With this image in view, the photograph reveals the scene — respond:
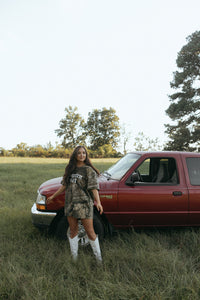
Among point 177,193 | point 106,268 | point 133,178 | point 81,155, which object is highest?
point 81,155

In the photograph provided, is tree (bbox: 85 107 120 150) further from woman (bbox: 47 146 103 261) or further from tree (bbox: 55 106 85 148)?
woman (bbox: 47 146 103 261)

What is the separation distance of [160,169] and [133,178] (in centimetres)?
91

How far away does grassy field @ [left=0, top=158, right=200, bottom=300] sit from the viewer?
9.25ft

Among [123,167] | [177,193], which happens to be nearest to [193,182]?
[177,193]

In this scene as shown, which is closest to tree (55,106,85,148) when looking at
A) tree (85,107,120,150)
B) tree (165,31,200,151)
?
tree (85,107,120,150)

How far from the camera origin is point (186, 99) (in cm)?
2378

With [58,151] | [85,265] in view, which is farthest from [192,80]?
[58,151]

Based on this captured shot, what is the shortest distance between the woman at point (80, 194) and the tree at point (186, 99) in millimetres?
21255

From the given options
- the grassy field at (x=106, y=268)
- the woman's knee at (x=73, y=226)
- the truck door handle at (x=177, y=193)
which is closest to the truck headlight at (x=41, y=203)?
the grassy field at (x=106, y=268)

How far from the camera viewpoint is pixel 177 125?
24719mm

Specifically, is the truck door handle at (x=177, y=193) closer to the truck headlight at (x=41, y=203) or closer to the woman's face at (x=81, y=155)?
the woman's face at (x=81, y=155)

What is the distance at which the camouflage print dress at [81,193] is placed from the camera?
11.2 ft

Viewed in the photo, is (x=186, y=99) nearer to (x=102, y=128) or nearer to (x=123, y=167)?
(x=123, y=167)

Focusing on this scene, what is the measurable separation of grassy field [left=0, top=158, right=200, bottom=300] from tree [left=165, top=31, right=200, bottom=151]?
20149 mm
